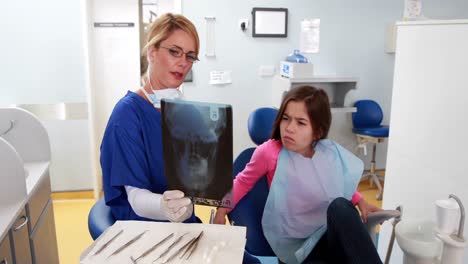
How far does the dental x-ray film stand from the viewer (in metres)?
0.94

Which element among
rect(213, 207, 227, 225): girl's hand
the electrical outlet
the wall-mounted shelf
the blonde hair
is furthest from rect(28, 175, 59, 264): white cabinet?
the electrical outlet

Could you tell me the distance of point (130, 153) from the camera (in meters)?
1.17

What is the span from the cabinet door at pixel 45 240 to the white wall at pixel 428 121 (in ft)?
5.13

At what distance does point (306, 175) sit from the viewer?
58.7 inches

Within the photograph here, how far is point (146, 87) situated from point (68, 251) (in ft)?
5.67

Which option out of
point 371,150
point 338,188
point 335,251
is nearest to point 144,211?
point 335,251

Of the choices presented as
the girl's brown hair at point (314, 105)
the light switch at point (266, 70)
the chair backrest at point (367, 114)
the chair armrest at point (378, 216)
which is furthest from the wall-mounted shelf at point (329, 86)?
the chair armrest at point (378, 216)

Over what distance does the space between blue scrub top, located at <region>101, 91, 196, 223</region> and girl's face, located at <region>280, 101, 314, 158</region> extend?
0.50m

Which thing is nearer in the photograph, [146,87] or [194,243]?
[194,243]

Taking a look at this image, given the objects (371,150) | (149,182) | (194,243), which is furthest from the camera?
(371,150)

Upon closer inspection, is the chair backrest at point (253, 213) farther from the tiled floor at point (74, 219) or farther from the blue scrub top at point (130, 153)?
the tiled floor at point (74, 219)

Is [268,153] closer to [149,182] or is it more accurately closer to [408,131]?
[149,182]

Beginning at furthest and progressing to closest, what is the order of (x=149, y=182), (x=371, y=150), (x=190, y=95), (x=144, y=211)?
1. (x=371, y=150)
2. (x=190, y=95)
3. (x=149, y=182)
4. (x=144, y=211)

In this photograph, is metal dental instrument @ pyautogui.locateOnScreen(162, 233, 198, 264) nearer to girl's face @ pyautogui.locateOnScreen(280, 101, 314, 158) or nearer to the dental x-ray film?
the dental x-ray film
